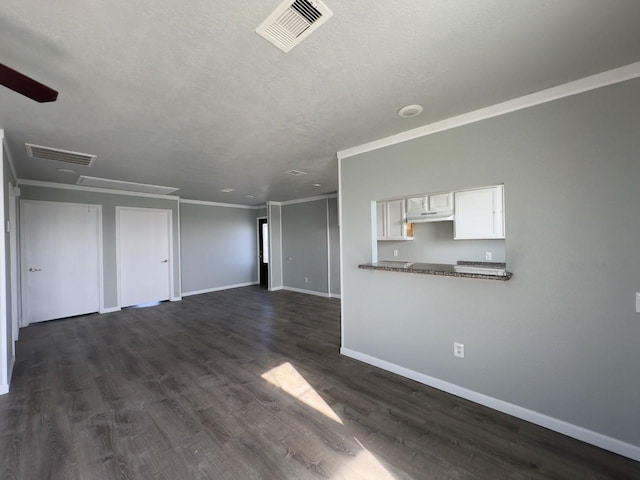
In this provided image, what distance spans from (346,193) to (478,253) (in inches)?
100

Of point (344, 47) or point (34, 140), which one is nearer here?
point (344, 47)

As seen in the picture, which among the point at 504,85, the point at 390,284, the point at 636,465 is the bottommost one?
the point at 636,465

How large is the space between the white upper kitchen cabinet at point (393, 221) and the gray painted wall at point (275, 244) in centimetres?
324

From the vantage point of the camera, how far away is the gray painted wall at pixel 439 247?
13.6 ft

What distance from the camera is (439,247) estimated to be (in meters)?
4.58

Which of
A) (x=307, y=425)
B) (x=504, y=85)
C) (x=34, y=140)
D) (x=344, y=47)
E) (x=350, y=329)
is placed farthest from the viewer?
(x=350, y=329)

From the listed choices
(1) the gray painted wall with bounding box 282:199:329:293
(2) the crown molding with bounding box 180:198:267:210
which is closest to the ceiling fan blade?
(1) the gray painted wall with bounding box 282:199:329:293

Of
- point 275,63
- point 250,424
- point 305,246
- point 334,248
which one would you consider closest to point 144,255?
point 305,246

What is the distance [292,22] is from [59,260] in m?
5.94

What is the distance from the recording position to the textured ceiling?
1.25 m

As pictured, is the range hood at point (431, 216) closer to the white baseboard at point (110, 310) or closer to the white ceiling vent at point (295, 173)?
the white ceiling vent at point (295, 173)

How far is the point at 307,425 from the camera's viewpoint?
204 centimetres

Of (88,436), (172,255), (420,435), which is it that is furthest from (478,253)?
(172,255)

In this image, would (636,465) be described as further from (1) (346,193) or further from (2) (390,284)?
(1) (346,193)
